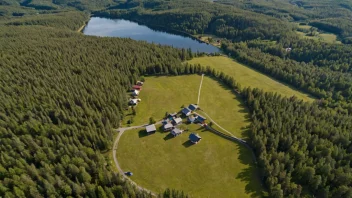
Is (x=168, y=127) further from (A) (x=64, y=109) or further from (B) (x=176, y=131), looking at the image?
(A) (x=64, y=109)

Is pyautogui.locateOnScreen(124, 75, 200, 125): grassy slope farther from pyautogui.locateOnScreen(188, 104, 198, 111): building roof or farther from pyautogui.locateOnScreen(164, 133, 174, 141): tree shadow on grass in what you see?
pyautogui.locateOnScreen(164, 133, 174, 141): tree shadow on grass

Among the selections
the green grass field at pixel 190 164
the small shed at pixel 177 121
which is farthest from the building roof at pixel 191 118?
the green grass field at pixel 190 164

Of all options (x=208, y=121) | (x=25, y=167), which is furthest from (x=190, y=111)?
(x=25, y=167)

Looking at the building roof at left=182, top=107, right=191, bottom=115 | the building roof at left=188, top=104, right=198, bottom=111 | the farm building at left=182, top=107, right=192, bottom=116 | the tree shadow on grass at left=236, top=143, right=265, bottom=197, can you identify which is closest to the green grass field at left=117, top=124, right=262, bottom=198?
the tree shadow on grass at left=236, top=143, right=265, bottom=197

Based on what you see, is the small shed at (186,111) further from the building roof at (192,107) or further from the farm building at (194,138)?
the farm building at (194,138)

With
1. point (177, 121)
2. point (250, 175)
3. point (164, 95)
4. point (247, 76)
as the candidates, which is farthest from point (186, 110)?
point (247, 76)

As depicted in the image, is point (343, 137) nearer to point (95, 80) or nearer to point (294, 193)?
point (294, 193)
